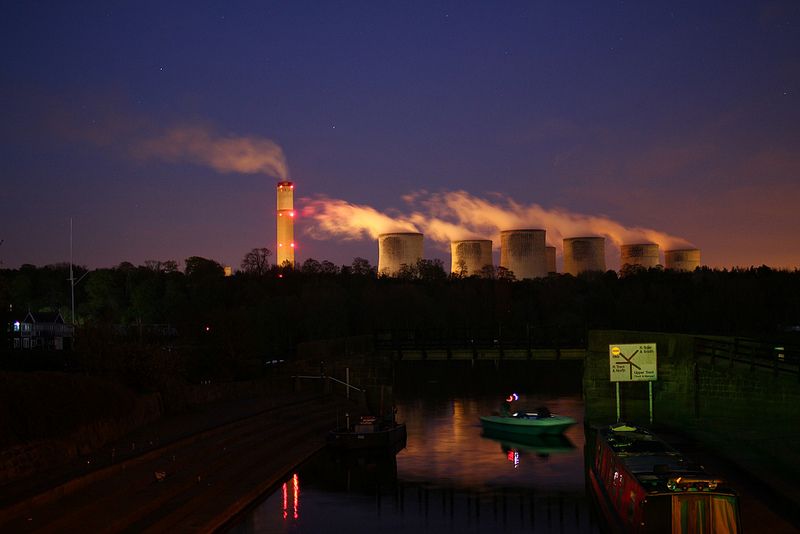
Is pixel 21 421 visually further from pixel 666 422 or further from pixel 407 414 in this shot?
pixel 407 414

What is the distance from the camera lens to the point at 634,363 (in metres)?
50.5

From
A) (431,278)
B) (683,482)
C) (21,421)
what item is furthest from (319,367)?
(431,278)

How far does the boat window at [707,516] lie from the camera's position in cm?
2133

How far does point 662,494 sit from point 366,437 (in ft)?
86.5

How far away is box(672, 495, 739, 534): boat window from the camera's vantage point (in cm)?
2133

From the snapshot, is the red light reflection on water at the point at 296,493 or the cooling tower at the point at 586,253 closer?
the red light reflection on water at the point at 296,493

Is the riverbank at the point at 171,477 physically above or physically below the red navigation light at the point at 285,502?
above

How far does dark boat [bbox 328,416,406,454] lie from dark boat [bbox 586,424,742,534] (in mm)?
19915

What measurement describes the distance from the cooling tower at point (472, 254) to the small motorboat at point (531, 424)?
8706 cm

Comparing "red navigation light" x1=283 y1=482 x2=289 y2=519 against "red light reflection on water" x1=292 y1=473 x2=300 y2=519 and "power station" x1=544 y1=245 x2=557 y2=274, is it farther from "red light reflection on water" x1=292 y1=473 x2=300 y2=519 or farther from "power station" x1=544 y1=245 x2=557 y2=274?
"power station" x1=544 y1=245 x2=557 y2=274

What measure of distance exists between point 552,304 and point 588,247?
1016 centimetres

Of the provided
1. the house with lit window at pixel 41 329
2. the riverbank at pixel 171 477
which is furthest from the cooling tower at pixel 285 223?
the riverbank at pixel 171 477

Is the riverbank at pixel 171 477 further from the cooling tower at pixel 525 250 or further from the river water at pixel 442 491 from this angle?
the cooling tower at pixel 525 250

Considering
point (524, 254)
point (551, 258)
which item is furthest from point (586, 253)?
point (551, 258)
